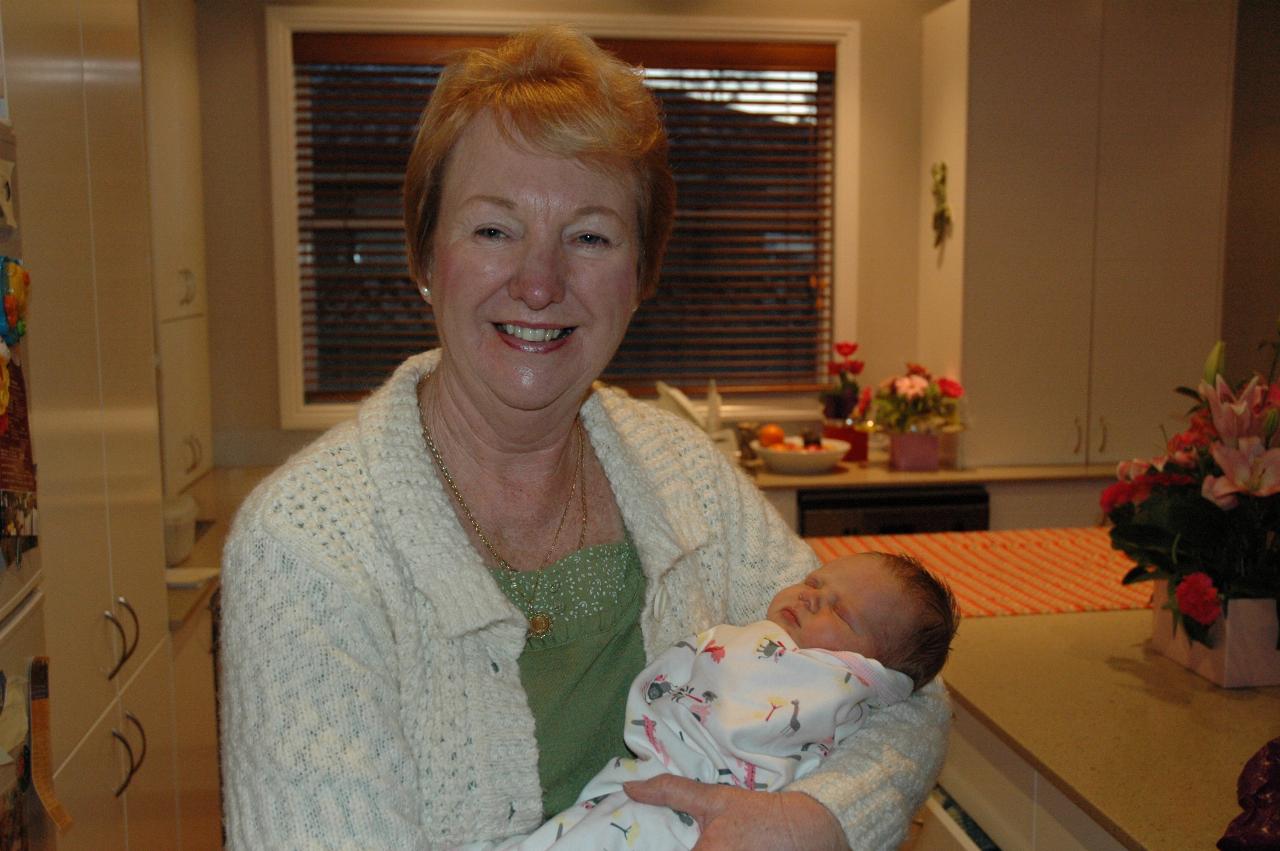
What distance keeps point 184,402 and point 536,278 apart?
2672mm

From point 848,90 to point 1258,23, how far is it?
5.52 feet

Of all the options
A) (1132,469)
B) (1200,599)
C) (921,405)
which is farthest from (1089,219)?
(1200,599)

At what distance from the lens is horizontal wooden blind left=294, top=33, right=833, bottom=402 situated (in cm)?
424

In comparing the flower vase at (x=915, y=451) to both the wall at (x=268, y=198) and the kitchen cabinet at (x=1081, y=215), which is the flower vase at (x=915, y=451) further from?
the wall at (x=268, y=198)

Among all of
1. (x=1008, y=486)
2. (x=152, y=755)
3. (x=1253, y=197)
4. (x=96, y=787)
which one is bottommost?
(x=152, y=755)

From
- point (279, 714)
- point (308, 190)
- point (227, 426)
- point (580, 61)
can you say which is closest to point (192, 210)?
point (308, 190)

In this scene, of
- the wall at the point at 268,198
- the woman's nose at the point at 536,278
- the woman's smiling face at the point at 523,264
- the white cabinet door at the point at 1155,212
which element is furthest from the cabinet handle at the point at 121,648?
the white cabinet door at the point at 1155,212

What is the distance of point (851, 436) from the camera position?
4.38 metres

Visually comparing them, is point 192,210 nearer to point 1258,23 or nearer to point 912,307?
point 912,307

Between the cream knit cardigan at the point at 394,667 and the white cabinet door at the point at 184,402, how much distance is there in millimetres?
2154

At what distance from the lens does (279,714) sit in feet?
3.49

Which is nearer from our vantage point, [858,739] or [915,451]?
[858,739]

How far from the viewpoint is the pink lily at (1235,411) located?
6.09 feet

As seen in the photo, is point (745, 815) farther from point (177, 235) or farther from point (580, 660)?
point (177, 235)
